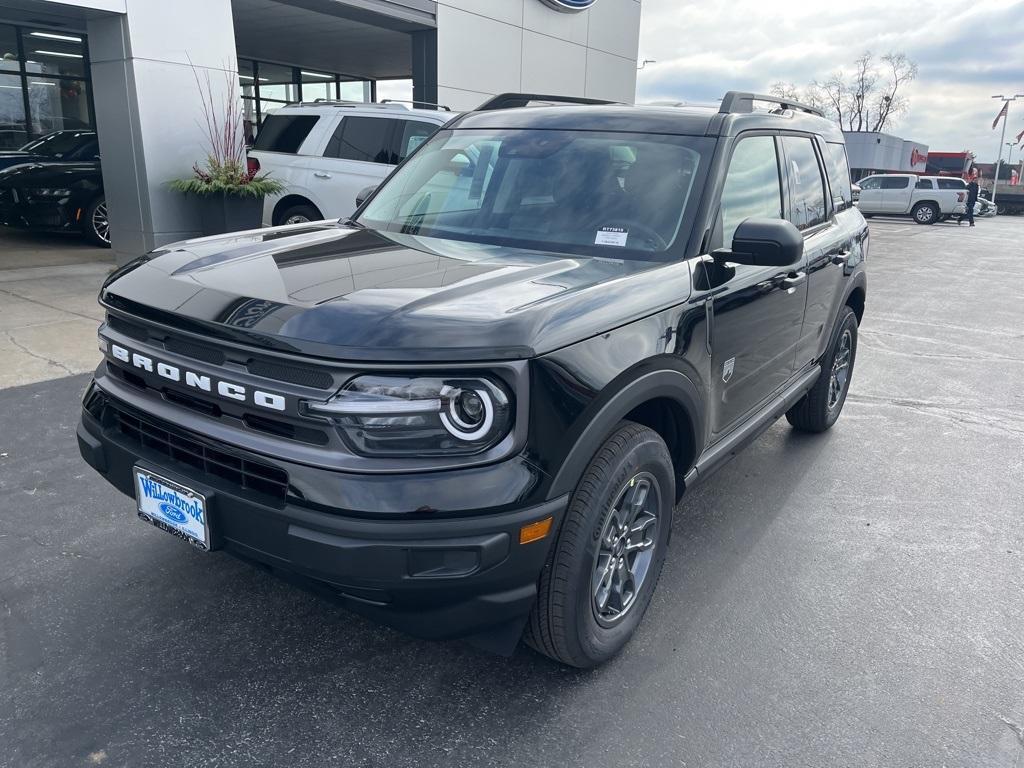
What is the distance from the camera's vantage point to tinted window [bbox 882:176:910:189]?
99.0 feet

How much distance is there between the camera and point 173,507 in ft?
8.14

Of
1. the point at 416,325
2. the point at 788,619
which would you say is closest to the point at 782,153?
the point at 788,619

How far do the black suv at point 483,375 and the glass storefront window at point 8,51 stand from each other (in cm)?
1446

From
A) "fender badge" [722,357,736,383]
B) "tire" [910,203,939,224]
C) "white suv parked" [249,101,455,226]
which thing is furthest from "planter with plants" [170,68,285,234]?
"tire" [910,203,939,224]

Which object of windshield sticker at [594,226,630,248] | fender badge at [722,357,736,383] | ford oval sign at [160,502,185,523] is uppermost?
windshield sticker at [594,226,630,248]

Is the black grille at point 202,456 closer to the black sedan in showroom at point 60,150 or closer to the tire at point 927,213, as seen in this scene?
the black sedan in showroom at point 60,150

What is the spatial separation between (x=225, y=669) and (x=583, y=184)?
2.26m

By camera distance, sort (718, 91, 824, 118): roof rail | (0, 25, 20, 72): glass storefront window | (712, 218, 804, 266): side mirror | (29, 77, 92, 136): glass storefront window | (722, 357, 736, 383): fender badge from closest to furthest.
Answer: (712, 218, 804, 266): side mirror → (722, 357, 736, 383): fender badge → (718, 91, 824, 118): roof rail → (0, 25, 20, 72): glass storefront window → (29, 77, 92, 136): glass storefront window

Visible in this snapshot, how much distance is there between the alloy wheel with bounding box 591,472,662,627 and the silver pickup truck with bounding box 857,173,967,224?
29935mm

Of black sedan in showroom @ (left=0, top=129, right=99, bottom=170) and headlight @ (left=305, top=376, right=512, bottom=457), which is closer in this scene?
headlight @ (left=305, top=376, right=512, bottom=457)

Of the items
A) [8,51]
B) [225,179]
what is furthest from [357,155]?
[8,51]

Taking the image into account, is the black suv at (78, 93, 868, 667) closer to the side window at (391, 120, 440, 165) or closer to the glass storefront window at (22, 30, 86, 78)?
the side window at (391, 120, 440, 165)

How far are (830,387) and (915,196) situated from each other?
1141 inches

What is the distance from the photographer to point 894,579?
351 centimetres
